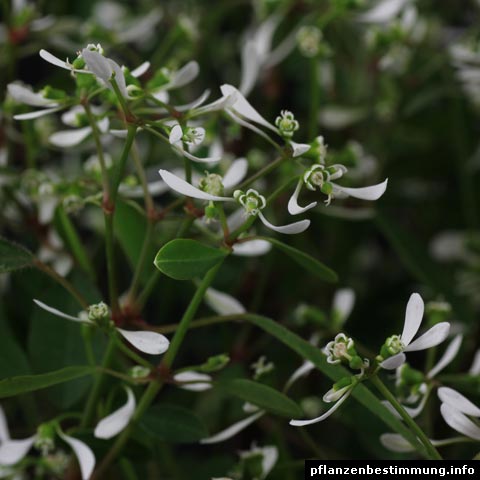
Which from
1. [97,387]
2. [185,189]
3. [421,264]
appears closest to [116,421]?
[97,387]

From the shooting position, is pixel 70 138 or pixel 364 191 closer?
pixel 364 191

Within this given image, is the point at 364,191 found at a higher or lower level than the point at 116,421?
higher

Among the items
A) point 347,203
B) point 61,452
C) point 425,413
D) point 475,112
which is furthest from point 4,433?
point 475,112

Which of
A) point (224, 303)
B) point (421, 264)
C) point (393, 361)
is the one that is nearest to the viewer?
point (393, 361)

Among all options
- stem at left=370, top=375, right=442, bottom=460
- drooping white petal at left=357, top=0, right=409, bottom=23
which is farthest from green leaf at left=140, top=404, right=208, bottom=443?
drooping white petal at left=357, top=0, right=409, bottom=23

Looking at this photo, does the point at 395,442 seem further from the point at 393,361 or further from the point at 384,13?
the point at 384,13

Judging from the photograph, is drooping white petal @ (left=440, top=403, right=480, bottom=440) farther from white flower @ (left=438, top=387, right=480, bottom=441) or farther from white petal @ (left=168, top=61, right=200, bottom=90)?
white petal @ (left=168, top=61, right=200, bottom=90)

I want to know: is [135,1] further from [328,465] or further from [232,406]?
[328,465]

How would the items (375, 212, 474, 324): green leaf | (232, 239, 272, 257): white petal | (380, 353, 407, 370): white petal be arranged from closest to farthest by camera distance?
(380, 353, 407, 370): white petal < (232, 239, 272, 257): white petal < (375, 212, 474, 324): green leaf
